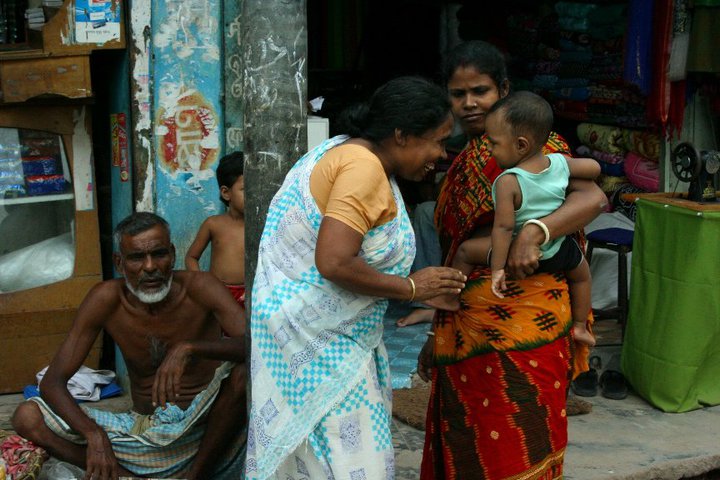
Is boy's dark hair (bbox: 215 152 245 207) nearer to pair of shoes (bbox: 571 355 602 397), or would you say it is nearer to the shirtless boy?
the shirtless boy

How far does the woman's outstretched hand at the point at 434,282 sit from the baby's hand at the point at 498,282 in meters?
0.21

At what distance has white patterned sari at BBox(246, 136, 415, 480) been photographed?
2.97 meters

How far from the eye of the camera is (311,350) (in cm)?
301

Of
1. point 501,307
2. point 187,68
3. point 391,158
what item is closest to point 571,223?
point 501,307

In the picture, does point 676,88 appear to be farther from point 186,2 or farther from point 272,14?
point 272,14

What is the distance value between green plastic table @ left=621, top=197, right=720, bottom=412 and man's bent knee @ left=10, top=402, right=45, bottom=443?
3.06 m

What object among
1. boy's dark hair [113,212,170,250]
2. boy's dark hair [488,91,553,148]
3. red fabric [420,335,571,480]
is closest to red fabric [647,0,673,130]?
red fabric [420,335,571,480]

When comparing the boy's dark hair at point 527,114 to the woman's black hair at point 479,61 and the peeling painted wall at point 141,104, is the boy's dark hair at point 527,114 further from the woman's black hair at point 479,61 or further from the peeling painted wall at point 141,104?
the peeling painted wall at point 141,104

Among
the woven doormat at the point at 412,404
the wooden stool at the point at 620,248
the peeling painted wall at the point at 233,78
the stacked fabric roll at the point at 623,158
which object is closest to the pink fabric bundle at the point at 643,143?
the stacked fabric roll at the point at 623,158

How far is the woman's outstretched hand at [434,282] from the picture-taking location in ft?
9.80

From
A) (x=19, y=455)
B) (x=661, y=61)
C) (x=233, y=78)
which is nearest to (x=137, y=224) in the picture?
(x=19, y=455)

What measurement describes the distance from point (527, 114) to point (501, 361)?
0.82 m

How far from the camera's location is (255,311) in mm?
3055

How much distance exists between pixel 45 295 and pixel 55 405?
4.68ft
